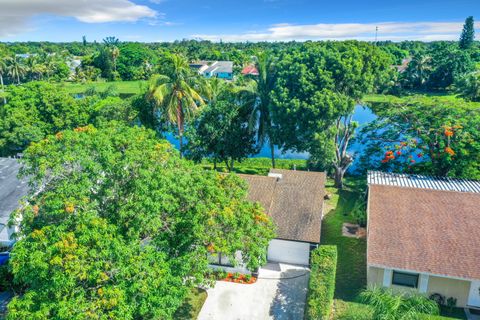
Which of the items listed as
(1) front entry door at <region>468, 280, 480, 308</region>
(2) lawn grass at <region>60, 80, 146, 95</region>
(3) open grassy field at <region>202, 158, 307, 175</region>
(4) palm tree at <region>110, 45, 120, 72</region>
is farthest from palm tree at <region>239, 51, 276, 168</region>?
(4) palm tree at <region>110, 45, 120, 72</region>

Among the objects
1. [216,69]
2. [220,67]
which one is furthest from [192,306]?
[220,67]

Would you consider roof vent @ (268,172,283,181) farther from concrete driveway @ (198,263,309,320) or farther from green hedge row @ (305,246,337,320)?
green hedge row @ (305,246,337,320)

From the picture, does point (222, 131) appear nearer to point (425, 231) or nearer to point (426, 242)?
point (425, 231)

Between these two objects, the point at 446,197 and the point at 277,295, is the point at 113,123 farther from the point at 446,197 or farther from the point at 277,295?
the point at 446,197

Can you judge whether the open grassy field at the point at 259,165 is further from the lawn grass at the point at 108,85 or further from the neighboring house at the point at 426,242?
the lawn grass at the point at 108,85

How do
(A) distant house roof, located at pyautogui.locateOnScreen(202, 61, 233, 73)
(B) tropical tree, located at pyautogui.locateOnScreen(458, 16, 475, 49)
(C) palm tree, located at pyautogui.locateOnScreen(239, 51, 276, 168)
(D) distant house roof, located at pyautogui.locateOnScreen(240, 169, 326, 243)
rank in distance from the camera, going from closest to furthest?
(D) distant house roof, located at pyautogui.locateOnScreen(240, 169, 326, 243), (C) palm tree, located at pyautogui.locateOnScreen(239, 51, 276, 168), (A) distant house roof, located at pyautogui.locateOnScreen(202, 61, 233, 73), (B) tropical tree, located at pyautogui.locateOnScreen(458, 16, 475, 49)

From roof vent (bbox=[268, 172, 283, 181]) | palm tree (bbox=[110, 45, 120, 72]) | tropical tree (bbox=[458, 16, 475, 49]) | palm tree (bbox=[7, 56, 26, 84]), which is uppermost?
tropical tree (bbox=[458, 16, 475, 49])

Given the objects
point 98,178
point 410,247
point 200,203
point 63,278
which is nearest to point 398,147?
point 410,247
